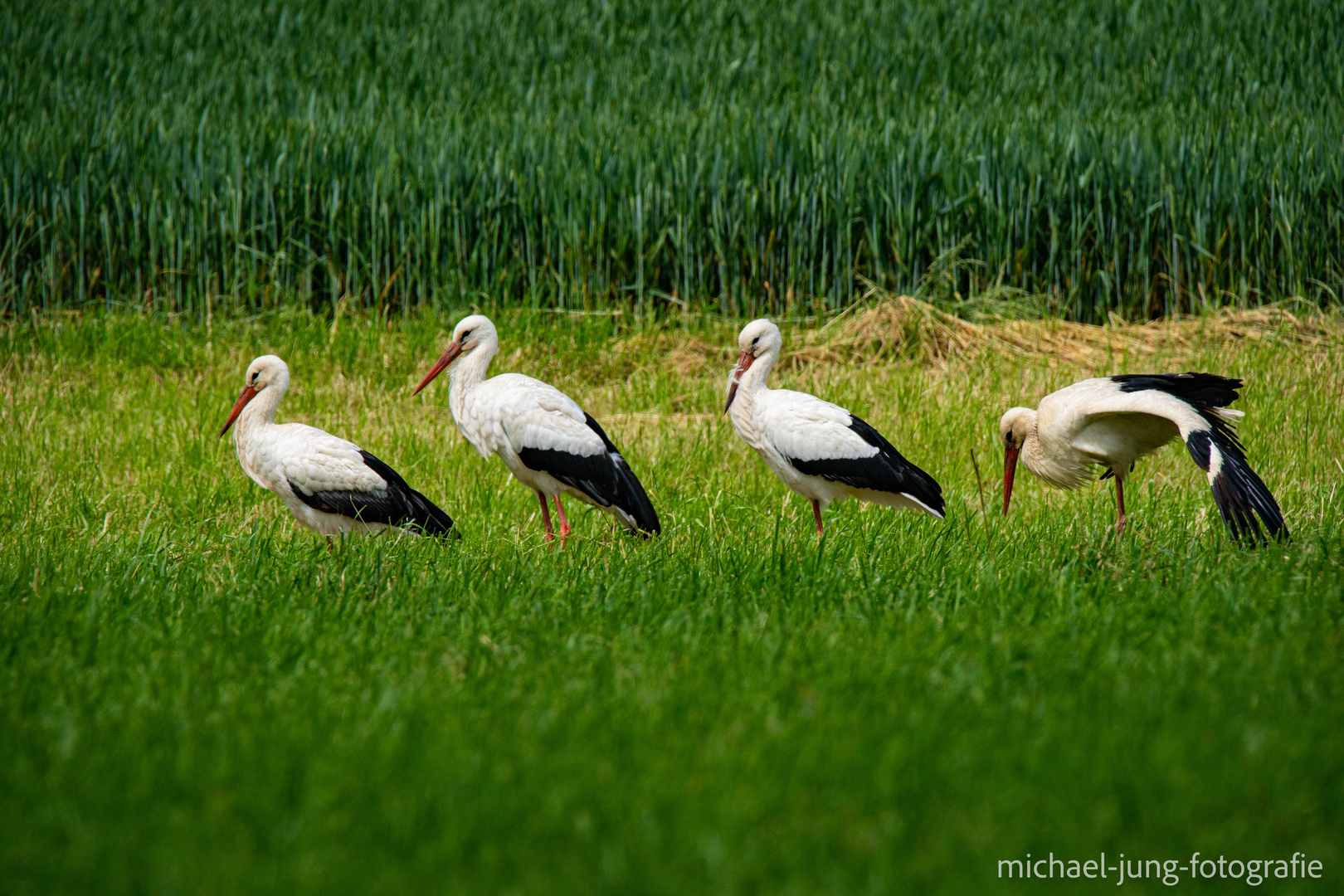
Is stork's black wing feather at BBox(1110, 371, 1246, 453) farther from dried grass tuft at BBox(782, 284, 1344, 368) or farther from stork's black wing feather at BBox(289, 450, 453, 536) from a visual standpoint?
dried grass tuft at BBox(782, 284, 1344, 368)

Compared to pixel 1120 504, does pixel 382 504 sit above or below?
below

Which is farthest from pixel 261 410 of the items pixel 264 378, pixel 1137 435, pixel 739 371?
pixel 1137 435

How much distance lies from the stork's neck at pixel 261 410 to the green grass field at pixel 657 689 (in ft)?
1.63

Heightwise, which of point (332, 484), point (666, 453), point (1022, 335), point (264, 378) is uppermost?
point (264, 378)

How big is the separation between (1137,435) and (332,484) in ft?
12.5

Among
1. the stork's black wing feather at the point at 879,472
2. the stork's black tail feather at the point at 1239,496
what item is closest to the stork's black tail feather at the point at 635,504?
the stork's black wing feather at the point at 879,472

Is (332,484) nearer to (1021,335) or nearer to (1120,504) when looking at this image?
(1120,504)

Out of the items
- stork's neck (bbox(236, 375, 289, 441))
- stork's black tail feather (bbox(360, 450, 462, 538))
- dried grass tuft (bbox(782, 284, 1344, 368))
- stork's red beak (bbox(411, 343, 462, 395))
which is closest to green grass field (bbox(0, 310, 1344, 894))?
stork's black tail feather (bbox(360, 450, 462, 538))

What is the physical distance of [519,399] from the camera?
18.5 feet

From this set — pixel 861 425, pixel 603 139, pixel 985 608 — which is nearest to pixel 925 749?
pixel 985 608

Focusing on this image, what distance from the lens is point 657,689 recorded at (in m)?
3.33

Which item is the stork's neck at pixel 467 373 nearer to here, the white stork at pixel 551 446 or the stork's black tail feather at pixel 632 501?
the white stork at pixel 551 446

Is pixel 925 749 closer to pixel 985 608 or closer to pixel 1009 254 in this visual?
pixel 985 608

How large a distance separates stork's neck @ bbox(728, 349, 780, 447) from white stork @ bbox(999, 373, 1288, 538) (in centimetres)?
127
